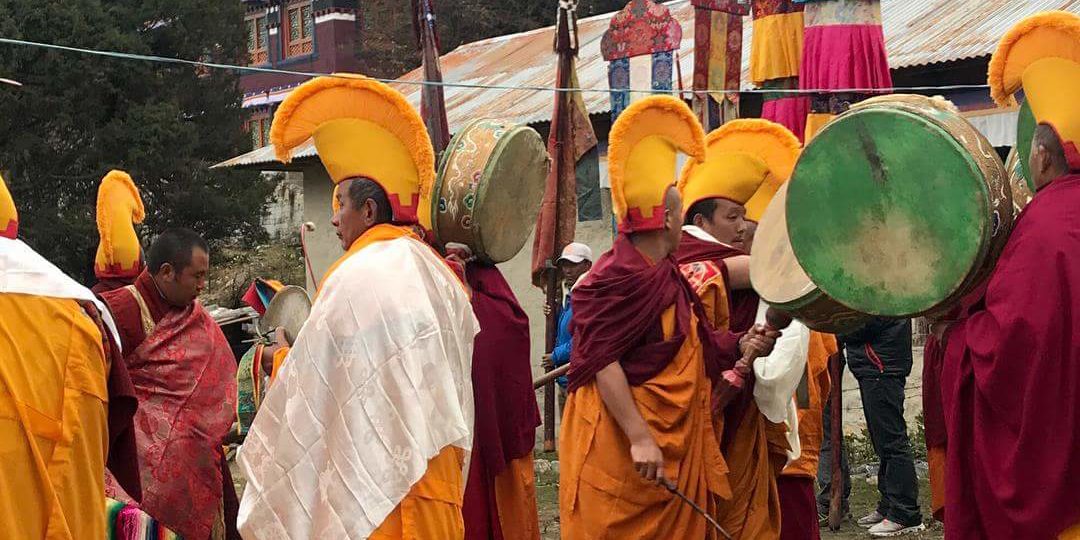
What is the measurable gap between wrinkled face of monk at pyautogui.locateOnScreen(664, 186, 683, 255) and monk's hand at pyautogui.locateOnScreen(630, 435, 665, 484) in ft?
2.46

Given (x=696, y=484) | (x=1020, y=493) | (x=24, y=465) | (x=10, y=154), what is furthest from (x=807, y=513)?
(x=10, y=154)

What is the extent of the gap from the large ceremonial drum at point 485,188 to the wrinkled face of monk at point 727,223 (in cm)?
79

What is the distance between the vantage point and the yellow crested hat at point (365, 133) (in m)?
4.63

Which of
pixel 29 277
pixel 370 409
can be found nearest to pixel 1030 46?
pixel 370 409

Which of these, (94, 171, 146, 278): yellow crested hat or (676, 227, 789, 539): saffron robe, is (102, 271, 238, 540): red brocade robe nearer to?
(94, 171, 146, 278): yellow crested hat

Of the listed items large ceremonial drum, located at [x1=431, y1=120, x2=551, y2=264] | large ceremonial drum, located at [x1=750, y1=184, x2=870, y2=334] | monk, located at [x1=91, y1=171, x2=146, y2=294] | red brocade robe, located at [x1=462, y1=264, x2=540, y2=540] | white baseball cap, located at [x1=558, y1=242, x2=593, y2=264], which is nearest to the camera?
large ceremonial drum, located at [x1=750, y1=184, x2=870, y2=334]

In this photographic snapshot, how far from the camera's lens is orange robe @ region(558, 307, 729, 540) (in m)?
5.03

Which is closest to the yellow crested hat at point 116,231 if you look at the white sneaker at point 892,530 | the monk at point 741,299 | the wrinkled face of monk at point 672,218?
the monk at point 741,299

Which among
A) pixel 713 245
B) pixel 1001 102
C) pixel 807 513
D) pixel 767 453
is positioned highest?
pixel 1001 102

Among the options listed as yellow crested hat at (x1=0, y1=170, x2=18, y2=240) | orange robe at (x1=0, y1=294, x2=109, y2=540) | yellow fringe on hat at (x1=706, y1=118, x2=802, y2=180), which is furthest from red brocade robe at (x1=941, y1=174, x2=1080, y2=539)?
yellow crested hat at (x1=0, y1=170, x2=18, y2=240)

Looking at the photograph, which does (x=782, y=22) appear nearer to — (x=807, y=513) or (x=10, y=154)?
(x=807, y=513)

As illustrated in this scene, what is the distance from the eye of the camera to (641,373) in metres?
5.05

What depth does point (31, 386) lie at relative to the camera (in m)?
4.18

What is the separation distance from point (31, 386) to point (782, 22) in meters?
5.65
